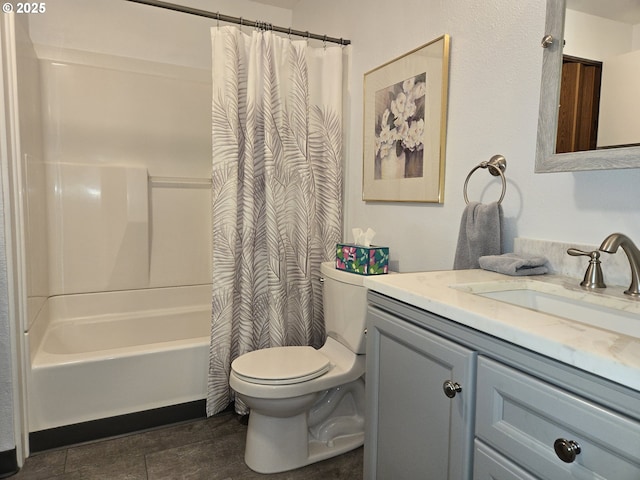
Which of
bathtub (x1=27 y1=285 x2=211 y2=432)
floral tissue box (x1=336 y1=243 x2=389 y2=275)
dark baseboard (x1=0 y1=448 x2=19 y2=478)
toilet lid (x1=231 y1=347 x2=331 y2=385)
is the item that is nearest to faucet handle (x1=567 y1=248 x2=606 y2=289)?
floral tissue box (x1=336 y1=243 x2=389 y2=275)

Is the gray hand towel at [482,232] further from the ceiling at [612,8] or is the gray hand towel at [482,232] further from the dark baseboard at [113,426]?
the dark baseboard at [113,426]

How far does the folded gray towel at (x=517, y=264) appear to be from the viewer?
4.01 ft

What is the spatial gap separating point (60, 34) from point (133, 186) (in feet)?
3.19

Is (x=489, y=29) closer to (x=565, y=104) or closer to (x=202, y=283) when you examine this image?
(x=565, y=104)

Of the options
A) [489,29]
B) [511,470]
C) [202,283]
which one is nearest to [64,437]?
[202,283]

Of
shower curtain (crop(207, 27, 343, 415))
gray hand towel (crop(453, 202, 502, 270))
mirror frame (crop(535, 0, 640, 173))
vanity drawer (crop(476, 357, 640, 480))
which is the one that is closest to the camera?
vanity drawer (crop(476, 357, 640, 480))

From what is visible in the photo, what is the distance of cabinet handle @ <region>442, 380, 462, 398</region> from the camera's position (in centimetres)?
89

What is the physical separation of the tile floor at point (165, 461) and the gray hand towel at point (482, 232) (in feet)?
3.47

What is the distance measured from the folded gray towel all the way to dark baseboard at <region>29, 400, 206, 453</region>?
1622 millimetres

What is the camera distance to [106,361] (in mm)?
1930

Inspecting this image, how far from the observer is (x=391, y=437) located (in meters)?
1.14

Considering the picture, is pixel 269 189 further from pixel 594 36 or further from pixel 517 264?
pixel 594 36

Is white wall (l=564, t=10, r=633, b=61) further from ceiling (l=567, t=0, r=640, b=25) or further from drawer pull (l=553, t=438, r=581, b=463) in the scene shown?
drawer pull (l=553, t=438, r=581, b=463)

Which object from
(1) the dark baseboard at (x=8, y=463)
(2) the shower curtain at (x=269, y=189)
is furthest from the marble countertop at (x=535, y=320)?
(1) the dark baseboard at (x=8, y=463)
